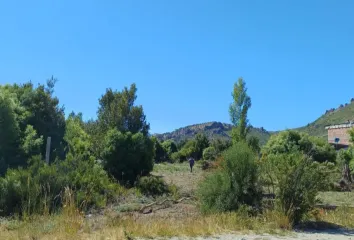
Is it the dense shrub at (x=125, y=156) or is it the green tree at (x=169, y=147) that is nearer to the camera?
the dense shrub at (x=125, y=156)

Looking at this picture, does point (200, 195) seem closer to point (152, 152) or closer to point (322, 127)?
point (152, 152)

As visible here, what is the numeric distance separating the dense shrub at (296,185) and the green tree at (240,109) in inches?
1162

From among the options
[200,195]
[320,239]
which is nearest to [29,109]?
[200,195]

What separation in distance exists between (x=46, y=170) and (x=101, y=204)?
3.17 meters

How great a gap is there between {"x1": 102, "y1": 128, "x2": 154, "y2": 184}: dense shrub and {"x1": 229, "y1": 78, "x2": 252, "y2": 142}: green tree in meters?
Result: 18.1

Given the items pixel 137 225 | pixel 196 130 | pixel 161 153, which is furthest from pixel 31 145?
pixel 196 130

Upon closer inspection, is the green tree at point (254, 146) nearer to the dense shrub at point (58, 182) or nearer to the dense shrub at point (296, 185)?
the dense shrub at point (296, 185)

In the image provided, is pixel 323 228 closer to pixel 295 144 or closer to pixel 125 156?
pixel 125 156

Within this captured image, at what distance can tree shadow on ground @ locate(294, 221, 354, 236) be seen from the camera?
11.6 meters

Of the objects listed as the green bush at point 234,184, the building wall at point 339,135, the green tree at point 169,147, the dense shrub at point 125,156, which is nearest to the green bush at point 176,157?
the green tree at point 169,147

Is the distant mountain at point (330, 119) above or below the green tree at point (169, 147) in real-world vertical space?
above

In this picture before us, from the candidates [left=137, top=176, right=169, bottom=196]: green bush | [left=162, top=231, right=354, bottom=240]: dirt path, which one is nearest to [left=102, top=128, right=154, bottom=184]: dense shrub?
[left=137, top=176, right=169, bottom=196]: green bush

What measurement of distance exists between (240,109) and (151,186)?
23.1 metres

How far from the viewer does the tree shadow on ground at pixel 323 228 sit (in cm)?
1162
